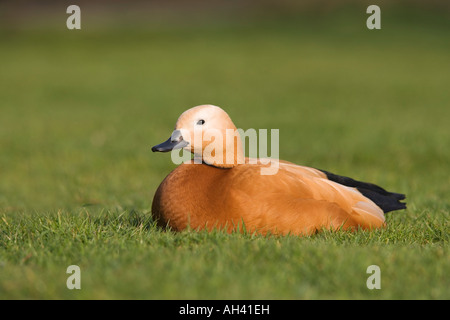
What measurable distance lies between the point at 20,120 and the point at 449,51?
18781 millimetres

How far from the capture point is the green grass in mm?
3516

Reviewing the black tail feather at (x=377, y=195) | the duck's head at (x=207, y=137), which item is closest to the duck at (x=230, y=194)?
the duck's head at (x=207, y=137)

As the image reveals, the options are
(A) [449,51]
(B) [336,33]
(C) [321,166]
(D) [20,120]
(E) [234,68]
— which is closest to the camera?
(C) [321,166]

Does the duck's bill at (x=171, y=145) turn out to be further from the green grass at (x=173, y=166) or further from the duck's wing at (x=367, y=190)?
the duck's wing at (x=367, y=190)

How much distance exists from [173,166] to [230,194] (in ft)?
15.9

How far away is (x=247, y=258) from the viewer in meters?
3.75

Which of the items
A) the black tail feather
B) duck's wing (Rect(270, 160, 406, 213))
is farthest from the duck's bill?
the black tail feather

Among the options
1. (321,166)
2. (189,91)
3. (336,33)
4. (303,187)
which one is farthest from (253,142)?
(336,33)

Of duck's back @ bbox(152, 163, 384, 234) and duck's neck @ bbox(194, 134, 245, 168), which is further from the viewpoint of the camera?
duck's neck @ bbox(194, 134, 245, 168)

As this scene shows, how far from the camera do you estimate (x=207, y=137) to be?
4.40 metres

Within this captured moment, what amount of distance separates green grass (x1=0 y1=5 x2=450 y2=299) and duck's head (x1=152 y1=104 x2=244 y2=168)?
2.04 ft

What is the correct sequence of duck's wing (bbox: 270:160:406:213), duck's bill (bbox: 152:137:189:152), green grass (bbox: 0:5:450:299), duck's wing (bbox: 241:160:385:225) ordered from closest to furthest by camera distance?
green grass (bbox: 0:5:450:299), duck's bill (bbox: 152:137:189:152), duck's wing (bbox: 241:160:385:225), duck's wing (bbox: 270:160:406:213)

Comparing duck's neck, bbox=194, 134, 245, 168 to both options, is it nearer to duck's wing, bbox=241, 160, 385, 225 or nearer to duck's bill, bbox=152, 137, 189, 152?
duck's bill, bbox=152, 137, 189, 152
